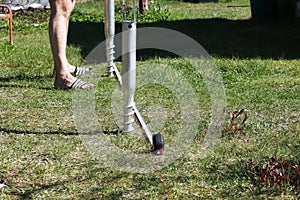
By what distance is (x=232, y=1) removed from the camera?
59.3 ft

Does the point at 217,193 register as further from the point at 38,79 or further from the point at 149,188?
the point at 38,79

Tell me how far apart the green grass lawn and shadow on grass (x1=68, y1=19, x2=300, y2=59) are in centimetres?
5

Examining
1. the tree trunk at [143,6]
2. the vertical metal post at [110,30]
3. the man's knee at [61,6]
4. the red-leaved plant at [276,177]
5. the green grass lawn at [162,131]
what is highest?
the man's knee at [61,6]

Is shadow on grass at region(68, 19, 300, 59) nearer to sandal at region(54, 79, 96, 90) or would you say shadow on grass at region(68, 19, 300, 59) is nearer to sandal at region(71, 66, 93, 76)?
sandal at region(71, 66, 93, 76)

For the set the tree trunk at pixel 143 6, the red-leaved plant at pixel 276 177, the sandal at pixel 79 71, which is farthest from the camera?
the tree trunk at pixel 143 6

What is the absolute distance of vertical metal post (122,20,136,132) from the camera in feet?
12.4

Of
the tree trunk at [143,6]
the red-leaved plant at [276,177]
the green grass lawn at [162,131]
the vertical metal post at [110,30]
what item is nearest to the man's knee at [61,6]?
the vertical metal post at [110,30]

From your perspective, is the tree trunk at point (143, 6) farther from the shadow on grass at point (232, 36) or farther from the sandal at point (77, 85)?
the sandal at point (77, 85)

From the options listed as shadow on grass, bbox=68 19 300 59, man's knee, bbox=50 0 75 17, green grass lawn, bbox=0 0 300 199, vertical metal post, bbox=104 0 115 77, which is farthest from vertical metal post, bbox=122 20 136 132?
shadow on grass, bbox=68 19 300 59

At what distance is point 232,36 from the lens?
30.9 ft

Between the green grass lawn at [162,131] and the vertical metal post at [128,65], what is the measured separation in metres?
0.17

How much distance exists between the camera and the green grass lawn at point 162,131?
3.16 metres

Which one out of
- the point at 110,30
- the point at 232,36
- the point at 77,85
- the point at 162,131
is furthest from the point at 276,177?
the point at 232,36

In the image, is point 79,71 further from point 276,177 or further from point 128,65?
point 276,177
